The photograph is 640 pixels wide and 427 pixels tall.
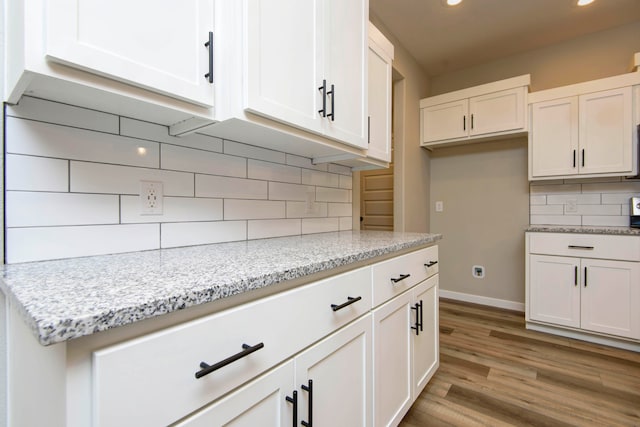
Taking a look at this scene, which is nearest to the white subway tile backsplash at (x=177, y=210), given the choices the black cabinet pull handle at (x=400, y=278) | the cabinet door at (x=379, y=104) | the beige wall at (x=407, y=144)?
the black cabinet pull handle at (x=400, y=278)

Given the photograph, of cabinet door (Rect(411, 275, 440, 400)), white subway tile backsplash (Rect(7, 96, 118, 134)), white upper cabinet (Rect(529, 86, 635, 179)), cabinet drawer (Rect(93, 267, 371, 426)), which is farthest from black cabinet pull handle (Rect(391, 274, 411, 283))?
white upper cabinet (Rect(529, 86, 635, 179))

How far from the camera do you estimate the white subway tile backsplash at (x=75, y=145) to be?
2.58 ft

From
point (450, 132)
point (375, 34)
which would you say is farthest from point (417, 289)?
point (450, 132)

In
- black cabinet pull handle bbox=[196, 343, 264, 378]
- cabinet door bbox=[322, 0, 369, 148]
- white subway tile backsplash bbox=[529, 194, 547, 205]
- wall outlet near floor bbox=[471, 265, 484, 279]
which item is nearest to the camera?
black cabinet pull handle bbox=[196, 343, 264, 378]

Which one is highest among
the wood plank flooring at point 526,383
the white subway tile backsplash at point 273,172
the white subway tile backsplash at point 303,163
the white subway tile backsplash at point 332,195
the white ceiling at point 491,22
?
the white ceiling at point 491,22

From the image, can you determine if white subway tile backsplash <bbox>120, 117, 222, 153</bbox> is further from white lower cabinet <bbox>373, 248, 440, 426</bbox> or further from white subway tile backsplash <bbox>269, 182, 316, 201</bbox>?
white lower cabinet <bbox>373, 248, 440, 426</bbox>

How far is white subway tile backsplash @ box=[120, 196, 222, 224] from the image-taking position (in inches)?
38.5

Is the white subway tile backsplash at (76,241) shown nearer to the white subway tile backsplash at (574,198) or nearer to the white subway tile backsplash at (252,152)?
the white subway tile backsplash at (252,152)

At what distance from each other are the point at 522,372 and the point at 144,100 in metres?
2.51

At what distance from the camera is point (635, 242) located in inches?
84.7

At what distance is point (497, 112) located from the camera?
9.49 ft

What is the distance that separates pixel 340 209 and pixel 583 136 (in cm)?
224

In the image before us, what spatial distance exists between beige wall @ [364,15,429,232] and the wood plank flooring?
3.94 ft

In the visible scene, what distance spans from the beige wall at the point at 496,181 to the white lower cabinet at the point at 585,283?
0.59 meters
